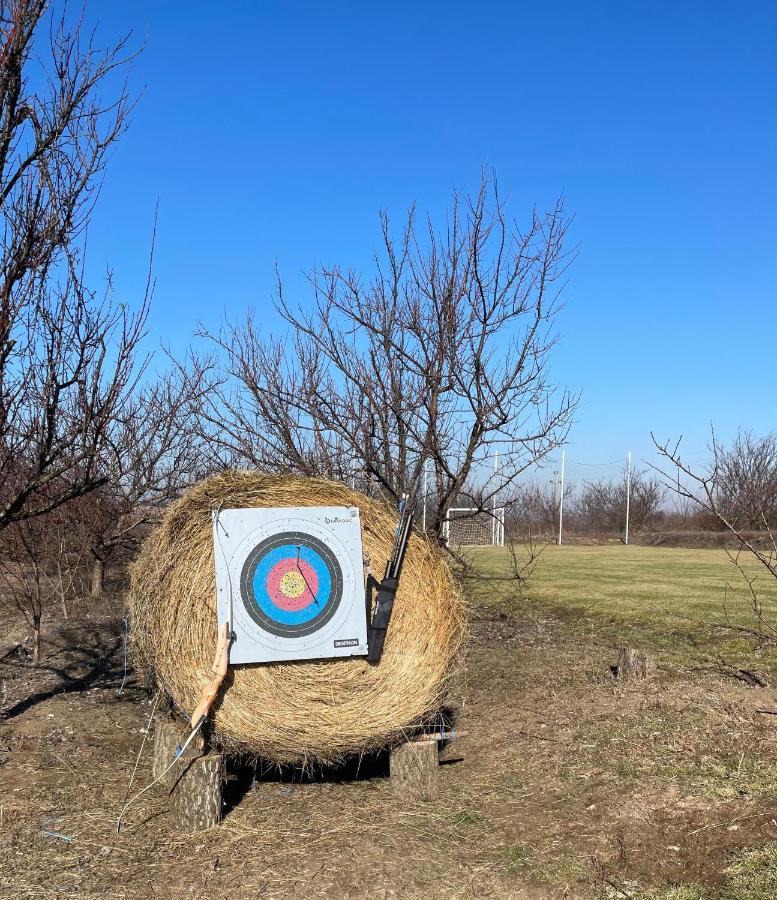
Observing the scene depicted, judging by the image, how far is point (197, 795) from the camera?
4727 millimetres

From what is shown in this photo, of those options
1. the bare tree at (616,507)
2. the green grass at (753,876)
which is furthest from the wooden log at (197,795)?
the bare tree at (616,507)

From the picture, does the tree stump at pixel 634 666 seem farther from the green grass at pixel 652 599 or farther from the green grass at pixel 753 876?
the green grass at pixel 753 876

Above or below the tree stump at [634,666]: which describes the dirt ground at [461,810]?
below

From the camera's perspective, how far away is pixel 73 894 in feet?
13.1

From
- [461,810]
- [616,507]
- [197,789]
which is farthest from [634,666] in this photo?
[616,507]

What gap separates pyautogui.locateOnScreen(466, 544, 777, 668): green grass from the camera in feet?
33.2

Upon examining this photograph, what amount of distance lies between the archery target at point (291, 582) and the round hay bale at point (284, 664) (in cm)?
12

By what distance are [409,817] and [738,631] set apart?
7048 mm

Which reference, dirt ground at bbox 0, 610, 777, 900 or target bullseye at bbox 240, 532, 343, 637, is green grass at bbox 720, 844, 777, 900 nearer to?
dirt ground at bbox 0, 610, 777, 900

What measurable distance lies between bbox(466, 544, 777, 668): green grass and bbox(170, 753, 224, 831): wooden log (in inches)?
144

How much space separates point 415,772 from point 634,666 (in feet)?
9.70

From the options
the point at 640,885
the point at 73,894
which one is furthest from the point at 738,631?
the point at 73,894

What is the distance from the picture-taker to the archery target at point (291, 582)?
Result: 17.1ft

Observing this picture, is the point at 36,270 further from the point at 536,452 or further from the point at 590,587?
the point at 590,587
